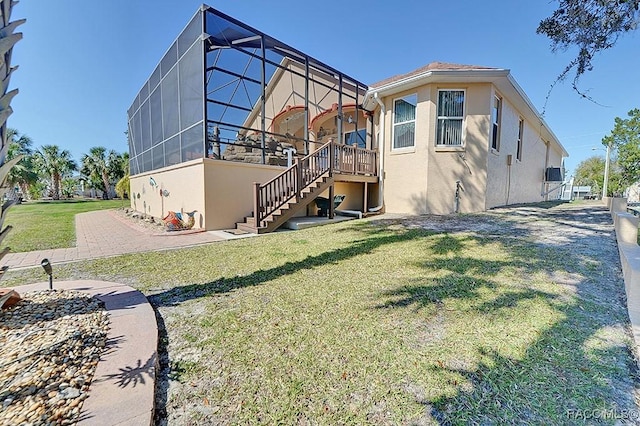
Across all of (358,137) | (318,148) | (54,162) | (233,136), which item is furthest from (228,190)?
(54,162)

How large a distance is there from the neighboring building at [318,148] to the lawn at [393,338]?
14.7 feet

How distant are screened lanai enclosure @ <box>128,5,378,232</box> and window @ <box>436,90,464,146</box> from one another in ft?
8.19

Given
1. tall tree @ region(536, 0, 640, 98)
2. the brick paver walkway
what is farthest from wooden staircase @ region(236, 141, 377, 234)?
tall tree @ region(536, 0, 640, 98)

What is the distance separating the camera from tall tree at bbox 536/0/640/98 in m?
4.56

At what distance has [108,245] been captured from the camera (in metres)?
6.75

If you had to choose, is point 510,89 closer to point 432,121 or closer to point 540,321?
point 432,121

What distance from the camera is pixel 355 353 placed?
2.15m

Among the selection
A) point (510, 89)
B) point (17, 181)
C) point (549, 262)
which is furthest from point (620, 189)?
point (17, 181)

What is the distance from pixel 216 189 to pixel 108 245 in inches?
120

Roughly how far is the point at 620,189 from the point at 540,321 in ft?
124

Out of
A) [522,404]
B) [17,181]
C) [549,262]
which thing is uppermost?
[17,181]

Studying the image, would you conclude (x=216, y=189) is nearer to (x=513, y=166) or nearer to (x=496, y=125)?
(x=496, y=125)

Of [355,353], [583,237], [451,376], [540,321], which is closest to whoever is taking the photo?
[451,376]

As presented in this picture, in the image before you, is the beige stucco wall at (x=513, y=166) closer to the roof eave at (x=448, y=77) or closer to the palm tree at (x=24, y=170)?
the roof eave at (x=448, y=77)
